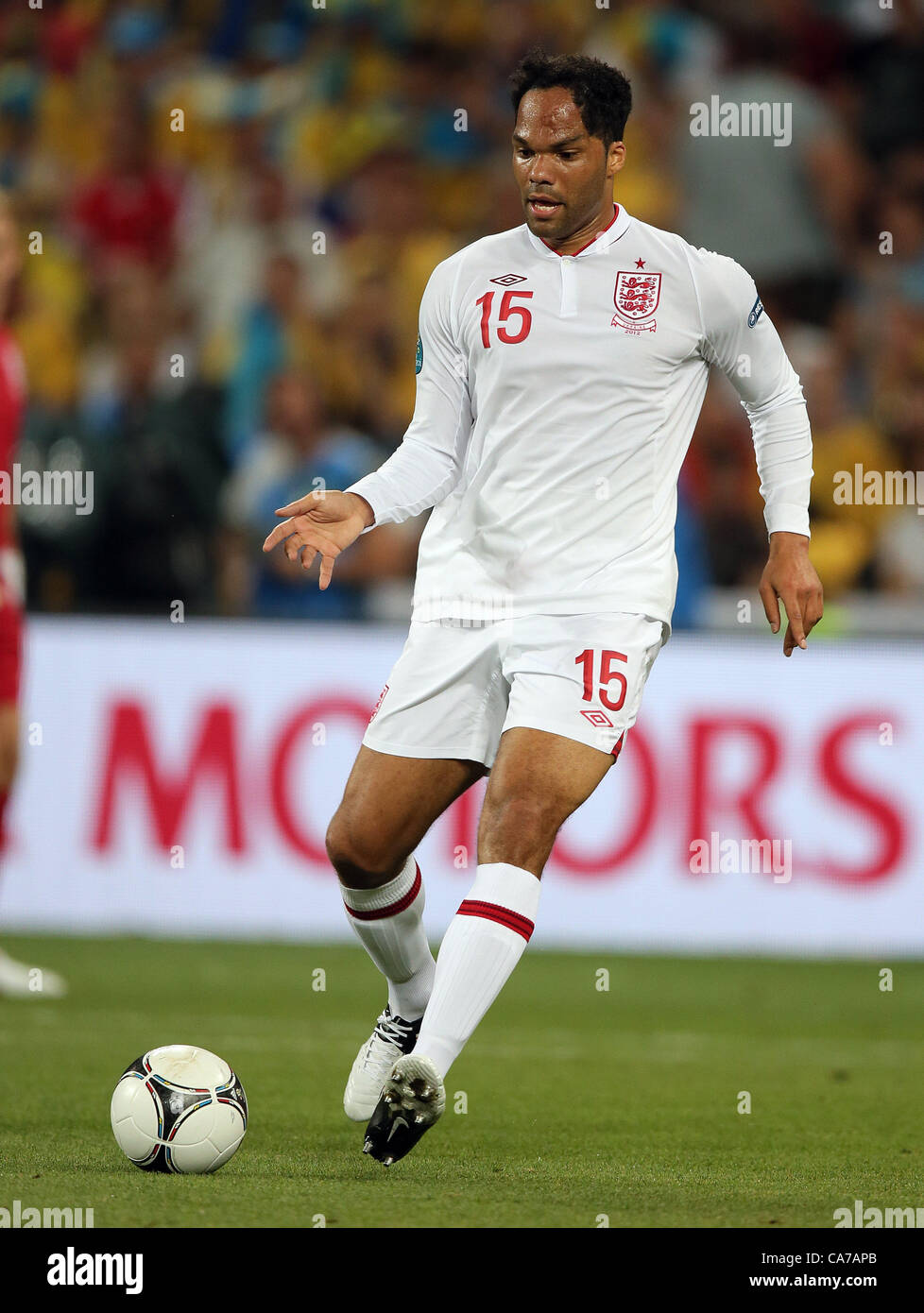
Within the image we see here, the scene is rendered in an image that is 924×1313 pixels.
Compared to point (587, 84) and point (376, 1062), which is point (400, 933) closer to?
point (376, 1062)

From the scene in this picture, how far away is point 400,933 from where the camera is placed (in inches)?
204

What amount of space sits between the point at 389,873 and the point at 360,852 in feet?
0.41

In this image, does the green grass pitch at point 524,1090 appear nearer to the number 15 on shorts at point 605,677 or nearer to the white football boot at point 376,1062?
the white football boot at point 376,1062

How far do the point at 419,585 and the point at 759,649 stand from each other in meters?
4.39

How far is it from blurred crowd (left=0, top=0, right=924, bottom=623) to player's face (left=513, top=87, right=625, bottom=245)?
16.2ft

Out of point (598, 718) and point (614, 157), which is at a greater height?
point (614, 157)

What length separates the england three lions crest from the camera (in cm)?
482

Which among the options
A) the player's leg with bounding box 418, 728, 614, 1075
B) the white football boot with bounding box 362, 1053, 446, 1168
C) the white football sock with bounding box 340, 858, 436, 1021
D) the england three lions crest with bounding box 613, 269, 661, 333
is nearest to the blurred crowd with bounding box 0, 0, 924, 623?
the white football sock with bounding box 340, 858, 436, 1021

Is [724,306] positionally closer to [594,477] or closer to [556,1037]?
[594,477]

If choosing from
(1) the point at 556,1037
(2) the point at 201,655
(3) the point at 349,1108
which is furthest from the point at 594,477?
(2) the point at 201,655

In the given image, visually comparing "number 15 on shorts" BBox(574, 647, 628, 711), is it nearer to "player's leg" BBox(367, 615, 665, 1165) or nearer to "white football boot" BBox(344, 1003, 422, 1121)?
"player's leg" BBox(367, 615, 665, 1165)

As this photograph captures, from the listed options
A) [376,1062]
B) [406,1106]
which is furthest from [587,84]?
[376,1062]

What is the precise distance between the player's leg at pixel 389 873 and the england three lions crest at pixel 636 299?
3.62 feet

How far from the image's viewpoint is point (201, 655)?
9.48 metres
